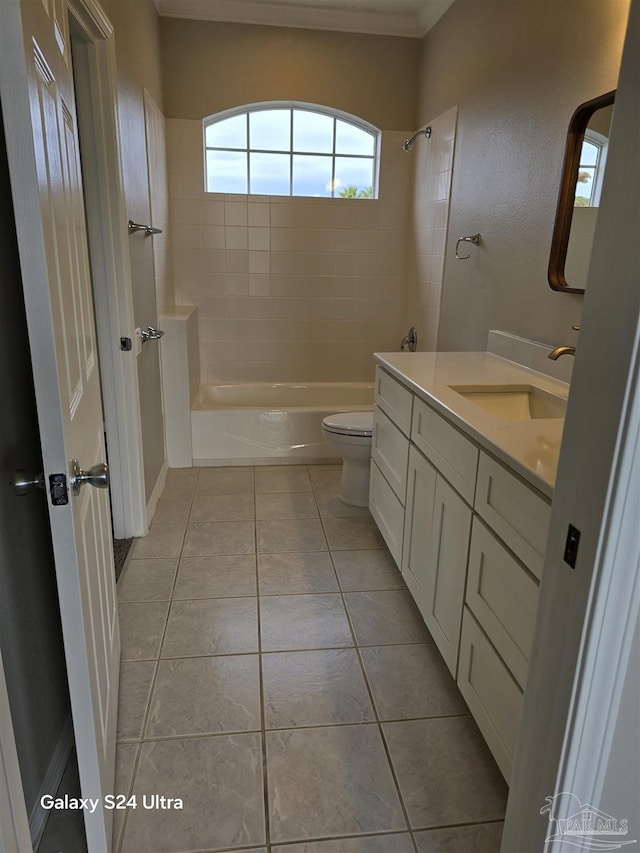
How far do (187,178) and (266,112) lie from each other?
0.69 m

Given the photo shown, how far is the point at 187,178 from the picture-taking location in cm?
372

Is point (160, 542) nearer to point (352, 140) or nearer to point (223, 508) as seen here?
point (223, 508)

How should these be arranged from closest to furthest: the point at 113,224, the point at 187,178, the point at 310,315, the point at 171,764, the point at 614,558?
the point at 614,558 < the point at 171,764 < the point at 113,224 < the point at 187,178 < the point at 310,315

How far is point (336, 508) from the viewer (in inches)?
121

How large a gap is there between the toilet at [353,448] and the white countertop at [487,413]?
516mm

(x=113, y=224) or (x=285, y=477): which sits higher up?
(x=113, y=224)

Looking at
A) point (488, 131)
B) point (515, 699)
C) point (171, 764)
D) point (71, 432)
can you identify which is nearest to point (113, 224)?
point (71, 432)

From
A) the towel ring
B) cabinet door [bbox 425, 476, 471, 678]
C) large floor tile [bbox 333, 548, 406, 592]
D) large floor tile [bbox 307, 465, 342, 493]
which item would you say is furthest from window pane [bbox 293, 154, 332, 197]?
cabinet door [bbox 425, 476, 471, 678]

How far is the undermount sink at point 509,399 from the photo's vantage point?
2.03 m

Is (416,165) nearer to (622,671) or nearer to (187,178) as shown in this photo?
(187,178)

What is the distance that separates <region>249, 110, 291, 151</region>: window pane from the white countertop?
2115 millimetres

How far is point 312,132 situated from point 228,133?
0.56 metres

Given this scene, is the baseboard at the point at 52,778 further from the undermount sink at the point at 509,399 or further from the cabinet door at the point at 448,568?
the undermount sink at the point at 509,399

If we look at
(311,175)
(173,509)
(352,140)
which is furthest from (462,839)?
(352,140)
